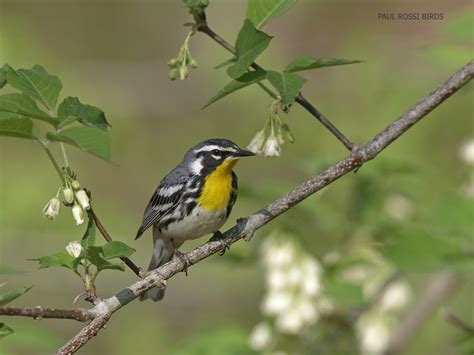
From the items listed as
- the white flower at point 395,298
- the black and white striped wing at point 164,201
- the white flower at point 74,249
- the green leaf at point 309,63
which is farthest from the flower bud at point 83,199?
the white flower at point 395,298

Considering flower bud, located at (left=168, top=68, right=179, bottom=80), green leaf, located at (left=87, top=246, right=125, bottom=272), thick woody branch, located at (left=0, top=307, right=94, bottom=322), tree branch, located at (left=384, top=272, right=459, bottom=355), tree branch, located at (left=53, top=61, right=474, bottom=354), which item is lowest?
tree branch, located at (left=384, top=272, right=459, bottom=355)

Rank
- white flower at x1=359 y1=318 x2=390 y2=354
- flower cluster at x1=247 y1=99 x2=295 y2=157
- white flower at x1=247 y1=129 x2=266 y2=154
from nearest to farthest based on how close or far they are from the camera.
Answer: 1. flower cluster at x1=247 y1=99 x2=295 y2=157
2. white flower at x1=247 y1=129 x2=266 y2=154
3. white flower at x1=359 y1=318 x2=390 y2=354

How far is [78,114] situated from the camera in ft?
6.88

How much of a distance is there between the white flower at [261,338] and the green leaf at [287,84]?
195cm

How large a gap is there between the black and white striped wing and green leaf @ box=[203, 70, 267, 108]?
2.10m

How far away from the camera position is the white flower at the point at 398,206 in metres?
4.23

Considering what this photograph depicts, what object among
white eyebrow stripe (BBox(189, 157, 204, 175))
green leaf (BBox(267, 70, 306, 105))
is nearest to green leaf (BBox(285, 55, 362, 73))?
green leaf (BBox(267, 70, 306, 105))

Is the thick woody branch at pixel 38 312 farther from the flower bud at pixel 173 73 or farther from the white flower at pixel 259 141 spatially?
the white flower at pixel 259 141

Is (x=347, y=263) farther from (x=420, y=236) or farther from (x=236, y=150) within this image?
(x=236, y=150)

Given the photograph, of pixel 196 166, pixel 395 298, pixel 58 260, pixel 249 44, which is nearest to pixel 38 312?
pixel 58 260

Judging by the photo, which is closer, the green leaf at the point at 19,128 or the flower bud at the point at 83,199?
the green leaf at the point at 19,128

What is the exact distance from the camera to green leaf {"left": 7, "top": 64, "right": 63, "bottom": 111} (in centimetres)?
213

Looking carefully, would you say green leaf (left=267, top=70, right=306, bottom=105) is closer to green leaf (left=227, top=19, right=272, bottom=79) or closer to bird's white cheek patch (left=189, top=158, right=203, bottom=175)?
green leaf (left=227, top=19, right=272, bottom=79)

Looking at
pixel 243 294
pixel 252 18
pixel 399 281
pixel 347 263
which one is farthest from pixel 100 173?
pixel 252 18
